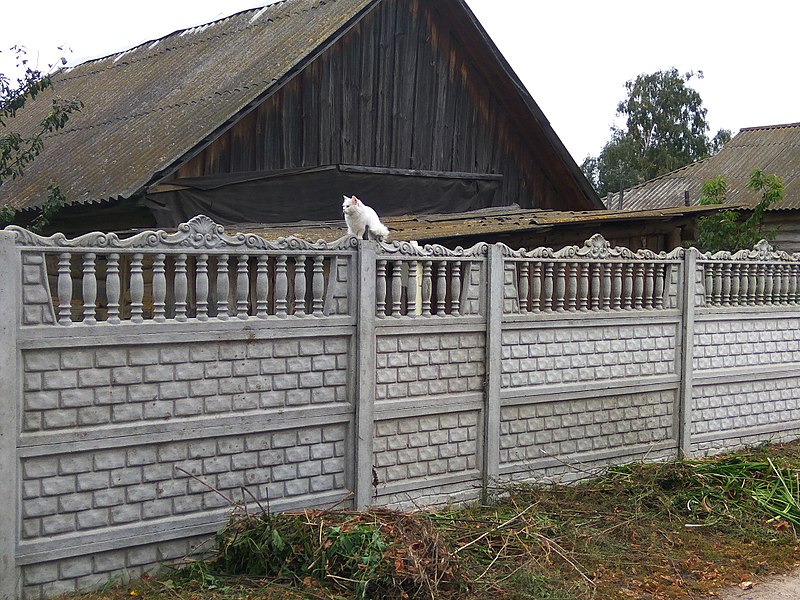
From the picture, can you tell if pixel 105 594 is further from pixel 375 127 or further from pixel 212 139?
pixel 375 127

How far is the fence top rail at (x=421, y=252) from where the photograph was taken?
6.35m

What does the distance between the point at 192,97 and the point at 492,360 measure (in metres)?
6.87

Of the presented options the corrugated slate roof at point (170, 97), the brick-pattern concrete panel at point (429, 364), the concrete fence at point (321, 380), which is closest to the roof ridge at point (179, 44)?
the corrugated slate roof at point (170, 97)

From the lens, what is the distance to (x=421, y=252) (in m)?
6.55

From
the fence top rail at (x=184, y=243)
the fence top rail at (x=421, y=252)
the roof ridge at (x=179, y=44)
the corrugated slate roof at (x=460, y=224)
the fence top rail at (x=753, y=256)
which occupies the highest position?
the roof ridge at (x=179, y=44)

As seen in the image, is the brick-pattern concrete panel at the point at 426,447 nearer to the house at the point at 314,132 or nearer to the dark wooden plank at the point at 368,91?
the house at the point at 314,132

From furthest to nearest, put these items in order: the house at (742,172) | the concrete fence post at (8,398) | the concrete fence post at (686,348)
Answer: the house at (742,172) < the concrete fence post at (686,348) < the concrete fence post at (8,398)

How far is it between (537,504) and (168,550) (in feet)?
8.79

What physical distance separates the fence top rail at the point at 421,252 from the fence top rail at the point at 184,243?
26 centimetres

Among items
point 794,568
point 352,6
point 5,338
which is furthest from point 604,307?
point 352,6

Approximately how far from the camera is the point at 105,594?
5.07 m

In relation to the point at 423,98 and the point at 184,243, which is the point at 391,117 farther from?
the point at 184,243

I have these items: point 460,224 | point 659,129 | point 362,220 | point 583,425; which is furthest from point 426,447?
point 659,129

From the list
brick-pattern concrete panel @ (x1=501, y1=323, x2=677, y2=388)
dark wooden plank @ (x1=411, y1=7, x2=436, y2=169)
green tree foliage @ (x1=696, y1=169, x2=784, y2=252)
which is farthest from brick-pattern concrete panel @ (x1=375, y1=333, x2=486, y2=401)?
green tree foliage @ (x1=696, y1=169, x2=784, y2=252)
